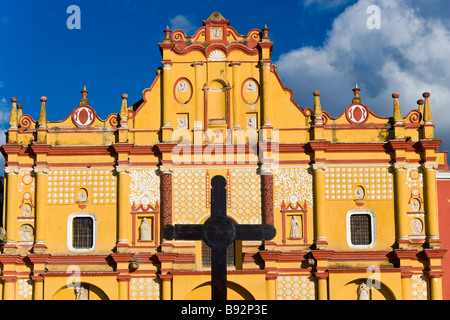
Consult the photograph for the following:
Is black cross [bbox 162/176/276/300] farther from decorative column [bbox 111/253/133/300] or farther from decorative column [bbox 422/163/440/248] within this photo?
decorative column [bbox 422/163/440/248]

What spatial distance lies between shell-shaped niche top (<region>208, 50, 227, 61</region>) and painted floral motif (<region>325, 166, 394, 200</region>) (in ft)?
19.2

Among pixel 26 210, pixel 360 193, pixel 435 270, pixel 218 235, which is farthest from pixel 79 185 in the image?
pixel 218 235

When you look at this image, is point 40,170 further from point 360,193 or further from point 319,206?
point 360,193

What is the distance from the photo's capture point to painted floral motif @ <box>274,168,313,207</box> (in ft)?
96.8

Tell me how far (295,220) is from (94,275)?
7484 millimetres

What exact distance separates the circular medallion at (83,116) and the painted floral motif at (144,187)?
2.57 m

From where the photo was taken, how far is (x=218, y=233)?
50.0ft

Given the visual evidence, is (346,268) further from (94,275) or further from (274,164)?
(94,275)

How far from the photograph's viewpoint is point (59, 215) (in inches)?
1159

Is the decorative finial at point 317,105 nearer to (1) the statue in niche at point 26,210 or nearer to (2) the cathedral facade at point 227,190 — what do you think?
(2) the cathedral facade at point 227,190

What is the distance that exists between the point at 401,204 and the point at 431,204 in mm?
1126

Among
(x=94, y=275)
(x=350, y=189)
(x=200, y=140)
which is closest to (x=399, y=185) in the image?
(x=350, y=189)

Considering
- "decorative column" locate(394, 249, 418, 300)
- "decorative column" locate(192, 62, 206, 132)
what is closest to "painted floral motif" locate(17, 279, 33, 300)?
"decorative column" locate(192, 62, 206, 132)

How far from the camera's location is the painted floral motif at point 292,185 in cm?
2950
